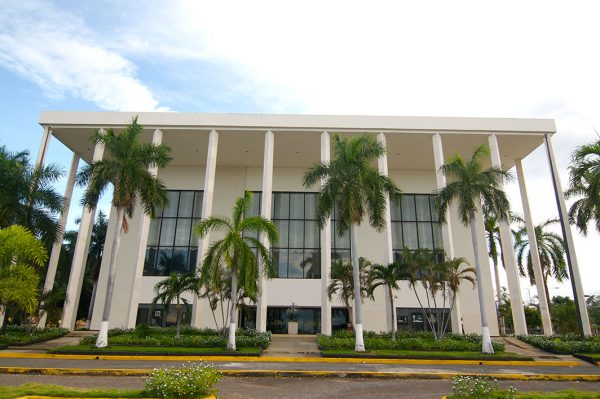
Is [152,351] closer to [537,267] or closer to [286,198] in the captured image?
[286,198]

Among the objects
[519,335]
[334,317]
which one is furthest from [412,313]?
[519,335]

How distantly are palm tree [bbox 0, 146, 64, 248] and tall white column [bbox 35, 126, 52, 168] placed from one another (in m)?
2.84

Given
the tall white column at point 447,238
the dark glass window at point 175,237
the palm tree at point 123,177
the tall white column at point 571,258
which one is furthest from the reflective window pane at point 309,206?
the tall white column at point 571,258

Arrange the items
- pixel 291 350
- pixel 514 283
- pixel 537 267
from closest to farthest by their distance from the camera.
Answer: pixel 291 350
pixel 514 283
pixel 537 267

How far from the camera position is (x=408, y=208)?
36156 mm

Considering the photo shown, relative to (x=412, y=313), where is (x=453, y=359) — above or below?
below

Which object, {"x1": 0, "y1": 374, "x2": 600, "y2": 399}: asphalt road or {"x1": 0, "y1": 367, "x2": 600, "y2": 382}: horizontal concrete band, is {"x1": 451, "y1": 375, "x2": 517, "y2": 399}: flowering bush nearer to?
{"x1": 0, "y1": 374, "x2": 600, "y2": 399}: asphalt road

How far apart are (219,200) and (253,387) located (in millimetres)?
25500

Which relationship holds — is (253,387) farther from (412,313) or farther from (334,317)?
(412,313)

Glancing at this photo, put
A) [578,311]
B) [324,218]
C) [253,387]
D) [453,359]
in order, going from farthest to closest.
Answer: [578,311] < [324,218] < [453,359] < [253,387]

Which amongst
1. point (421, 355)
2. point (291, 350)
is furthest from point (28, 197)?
point (421, 355)

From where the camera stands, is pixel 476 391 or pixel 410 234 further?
pixel 410 234

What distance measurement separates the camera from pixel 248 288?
18.6 metres

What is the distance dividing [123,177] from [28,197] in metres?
7.67
